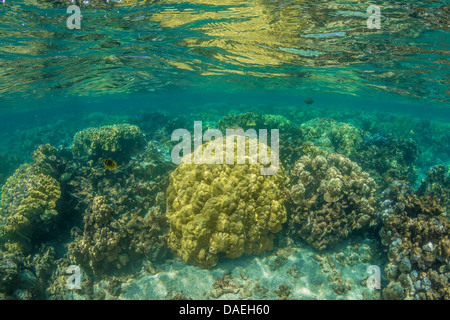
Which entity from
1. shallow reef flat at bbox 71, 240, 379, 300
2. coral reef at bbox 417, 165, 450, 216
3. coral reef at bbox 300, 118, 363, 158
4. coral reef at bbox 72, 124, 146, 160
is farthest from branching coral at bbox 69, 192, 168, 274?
coral reef at bbox 417, 165, 450, 216

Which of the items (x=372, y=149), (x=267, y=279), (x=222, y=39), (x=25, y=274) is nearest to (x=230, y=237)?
(x=267, y=279)

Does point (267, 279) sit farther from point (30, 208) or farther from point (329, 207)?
point (30, 208)

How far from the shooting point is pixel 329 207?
7.28 meters

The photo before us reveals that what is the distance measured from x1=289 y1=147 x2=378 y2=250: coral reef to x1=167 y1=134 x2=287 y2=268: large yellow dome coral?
0.80 m

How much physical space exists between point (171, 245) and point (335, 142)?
11.5m

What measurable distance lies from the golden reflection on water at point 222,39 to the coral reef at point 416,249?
298 inches

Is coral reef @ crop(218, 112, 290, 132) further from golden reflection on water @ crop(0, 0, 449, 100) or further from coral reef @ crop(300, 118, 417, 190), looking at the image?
golden reflection on water @ crop(0, 0, 449, 100)

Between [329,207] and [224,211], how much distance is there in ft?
11.8

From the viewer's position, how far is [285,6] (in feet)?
30.1

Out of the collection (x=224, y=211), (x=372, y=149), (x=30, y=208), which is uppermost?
(x=224, y=211)

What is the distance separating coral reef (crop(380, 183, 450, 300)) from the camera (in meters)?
5.41

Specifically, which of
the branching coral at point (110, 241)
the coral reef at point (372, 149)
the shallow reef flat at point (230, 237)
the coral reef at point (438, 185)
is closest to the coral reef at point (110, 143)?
the shallow reef flat at point (230, 237)

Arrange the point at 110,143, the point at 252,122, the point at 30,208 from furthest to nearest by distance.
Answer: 1. the point at 252,122
2. the point at 110,143
3. the point at 30,208
